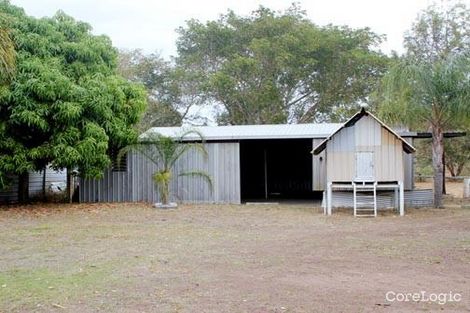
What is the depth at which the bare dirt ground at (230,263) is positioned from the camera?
4.93 meters

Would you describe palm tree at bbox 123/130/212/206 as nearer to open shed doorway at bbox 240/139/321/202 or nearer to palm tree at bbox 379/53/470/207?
palm tree at bbox 379/53/470/207

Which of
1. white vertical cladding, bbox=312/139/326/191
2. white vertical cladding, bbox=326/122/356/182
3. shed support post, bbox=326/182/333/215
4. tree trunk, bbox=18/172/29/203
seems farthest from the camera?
white vertical cladding, bbox=312/139/326/191

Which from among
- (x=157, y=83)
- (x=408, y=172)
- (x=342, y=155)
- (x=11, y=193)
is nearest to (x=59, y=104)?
(x=11, y=193)

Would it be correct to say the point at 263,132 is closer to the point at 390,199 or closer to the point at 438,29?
the point at 390,199

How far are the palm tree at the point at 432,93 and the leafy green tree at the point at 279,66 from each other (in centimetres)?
1286

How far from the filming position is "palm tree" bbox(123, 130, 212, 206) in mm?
14836

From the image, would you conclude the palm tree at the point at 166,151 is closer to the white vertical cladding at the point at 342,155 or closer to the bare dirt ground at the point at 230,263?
the bare dirt ground at the point at 230,263

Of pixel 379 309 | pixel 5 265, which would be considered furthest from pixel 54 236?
pixel 379 309

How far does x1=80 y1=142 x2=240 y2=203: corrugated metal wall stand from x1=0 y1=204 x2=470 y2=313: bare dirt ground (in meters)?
3.85

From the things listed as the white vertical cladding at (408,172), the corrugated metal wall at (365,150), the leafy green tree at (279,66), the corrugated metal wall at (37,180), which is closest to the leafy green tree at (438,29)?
the leafy green tree at (279,66)

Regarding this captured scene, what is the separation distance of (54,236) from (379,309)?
6649mm

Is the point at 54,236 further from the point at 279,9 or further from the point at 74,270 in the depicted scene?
the point at 279,9

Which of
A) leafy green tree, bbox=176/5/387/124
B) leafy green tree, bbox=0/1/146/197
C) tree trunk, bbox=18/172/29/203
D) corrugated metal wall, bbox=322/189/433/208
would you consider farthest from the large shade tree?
leafy green tree, bbox=176/5/387/124

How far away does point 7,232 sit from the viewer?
32.5 feet
